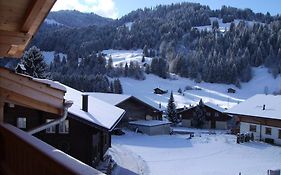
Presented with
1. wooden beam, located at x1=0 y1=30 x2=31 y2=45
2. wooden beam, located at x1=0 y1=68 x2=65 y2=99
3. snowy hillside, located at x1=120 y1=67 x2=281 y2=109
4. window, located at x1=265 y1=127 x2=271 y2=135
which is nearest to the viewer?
wooden beam, located at x1=0 y1=30 x2=31 y2=45

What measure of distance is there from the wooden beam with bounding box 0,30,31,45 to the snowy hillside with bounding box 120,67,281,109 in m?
72.0

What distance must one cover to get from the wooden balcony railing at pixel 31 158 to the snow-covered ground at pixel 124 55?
128 m

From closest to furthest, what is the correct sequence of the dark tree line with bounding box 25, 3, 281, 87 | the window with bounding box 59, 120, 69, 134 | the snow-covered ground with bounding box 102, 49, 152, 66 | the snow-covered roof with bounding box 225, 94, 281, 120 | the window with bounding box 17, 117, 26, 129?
1. the window with bounding box 59, 120, 69, 134
2. the window with bounding box 17, 117, 26, 129
3. the snow-covered roof with bounding box 225, 94, 281, 120
4. the dark tree line with bounding box 25, 3, 281, 87
5. the snow-covered ground with bounding box 102, 49, 152, 66

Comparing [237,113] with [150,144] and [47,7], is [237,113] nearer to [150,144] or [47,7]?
[150,144]

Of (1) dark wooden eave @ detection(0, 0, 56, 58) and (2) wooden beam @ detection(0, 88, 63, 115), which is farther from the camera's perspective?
(2) wooden beam @ detection(0, 88, 63, 115)

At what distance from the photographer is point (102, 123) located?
19.0m

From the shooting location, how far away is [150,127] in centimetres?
3828

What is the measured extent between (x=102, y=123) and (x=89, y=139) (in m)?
1.41

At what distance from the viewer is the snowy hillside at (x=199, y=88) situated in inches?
3273

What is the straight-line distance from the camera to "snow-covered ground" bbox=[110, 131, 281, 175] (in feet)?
68.1

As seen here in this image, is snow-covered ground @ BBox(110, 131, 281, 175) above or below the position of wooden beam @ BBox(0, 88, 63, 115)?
below

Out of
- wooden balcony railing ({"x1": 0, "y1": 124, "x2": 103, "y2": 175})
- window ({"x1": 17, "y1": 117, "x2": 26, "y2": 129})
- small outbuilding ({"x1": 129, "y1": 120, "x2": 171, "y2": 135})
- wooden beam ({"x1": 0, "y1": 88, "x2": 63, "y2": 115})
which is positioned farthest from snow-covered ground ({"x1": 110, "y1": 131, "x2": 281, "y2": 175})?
wooden balcony railing ({"x1": 0, "y1": 124, "x2": 103, "y2": 175})

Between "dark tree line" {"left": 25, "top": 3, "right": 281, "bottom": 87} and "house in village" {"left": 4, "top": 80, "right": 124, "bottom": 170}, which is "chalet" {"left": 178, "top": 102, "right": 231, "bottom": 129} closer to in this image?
"house in village" {"left": 4, "top": 80, "right": 124, "bottom": 170}

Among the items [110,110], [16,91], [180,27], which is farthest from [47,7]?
[180,27]
